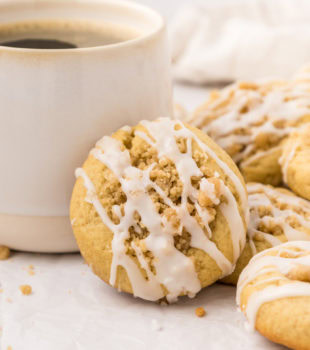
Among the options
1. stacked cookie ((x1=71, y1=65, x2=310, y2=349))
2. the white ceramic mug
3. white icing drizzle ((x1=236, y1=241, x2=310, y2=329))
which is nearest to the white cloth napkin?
the white ceramic mug

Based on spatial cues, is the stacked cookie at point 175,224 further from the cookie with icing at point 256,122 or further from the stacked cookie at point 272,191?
the cookie with icing at point 256,122

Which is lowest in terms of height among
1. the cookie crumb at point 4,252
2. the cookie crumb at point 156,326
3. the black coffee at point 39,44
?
the cookie crumb at point 4,252

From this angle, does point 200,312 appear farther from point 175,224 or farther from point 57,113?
point 57,113

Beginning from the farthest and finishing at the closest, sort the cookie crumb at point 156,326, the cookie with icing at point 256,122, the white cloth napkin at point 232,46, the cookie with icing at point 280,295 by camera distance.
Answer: the white cloth napkin at point 232,46 < the cookie with icing at point 256,122 < the cookie crumb at point 156,326 < the cookie with icing at point 280,295

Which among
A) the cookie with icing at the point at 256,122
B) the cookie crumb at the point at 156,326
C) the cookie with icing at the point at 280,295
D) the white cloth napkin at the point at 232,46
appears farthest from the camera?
the white cloth napkin at the point at 232,46

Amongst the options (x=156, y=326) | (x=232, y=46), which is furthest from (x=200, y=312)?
(x=232, y=46)

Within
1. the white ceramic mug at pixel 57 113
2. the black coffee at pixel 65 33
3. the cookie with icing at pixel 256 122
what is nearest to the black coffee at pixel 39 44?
the black coffee at pixel 65 33

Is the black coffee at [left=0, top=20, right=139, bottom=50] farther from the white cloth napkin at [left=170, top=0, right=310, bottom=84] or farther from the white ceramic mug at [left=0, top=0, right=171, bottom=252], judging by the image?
the white cloth napkin at [left=170, top=0, right=310, bottom=84]
